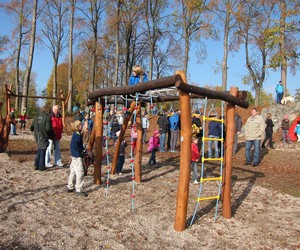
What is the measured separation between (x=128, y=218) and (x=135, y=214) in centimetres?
25

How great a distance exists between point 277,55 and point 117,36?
1399 centimetres

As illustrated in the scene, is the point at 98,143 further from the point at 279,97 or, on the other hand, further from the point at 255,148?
the point at 279,97

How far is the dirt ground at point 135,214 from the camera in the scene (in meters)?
4.55

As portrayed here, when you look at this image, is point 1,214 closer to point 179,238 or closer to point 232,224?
point 179,238

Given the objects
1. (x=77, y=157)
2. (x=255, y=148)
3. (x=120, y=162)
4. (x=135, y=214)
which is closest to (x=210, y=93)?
(x=135, y=214)

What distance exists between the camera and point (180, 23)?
1044 inches

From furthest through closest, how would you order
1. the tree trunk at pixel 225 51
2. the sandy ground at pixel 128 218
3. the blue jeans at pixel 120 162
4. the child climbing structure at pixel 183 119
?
the tree trunk at pixel 225 51 < the blue jeans at pixel 120 162 < the child climbing structure at pixel 183 119 < the sandy ground at pixel 128 218

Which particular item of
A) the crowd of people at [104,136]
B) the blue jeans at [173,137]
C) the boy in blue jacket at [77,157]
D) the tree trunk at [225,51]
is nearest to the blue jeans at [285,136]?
the crowd of people at [104,136]

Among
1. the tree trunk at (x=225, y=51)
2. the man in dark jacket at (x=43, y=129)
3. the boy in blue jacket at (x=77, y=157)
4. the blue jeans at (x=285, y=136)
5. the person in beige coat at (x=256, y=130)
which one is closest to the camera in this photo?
the boy in blue jacket at (x=77, y=157)

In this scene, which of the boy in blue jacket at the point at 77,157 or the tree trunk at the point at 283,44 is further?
the tree trunk at the point at 283,44

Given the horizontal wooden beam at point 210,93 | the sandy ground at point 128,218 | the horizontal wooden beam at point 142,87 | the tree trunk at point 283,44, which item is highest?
the tree trunk at point 283,44

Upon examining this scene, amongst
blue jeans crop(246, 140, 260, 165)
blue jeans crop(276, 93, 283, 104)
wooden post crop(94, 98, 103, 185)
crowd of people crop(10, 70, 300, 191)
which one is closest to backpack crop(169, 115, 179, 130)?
crowd of people crop(10, 70, 300, 191)

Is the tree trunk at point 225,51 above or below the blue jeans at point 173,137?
above

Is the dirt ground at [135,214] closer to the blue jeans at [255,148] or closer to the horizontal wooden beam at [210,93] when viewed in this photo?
the blue jeans at [255,148]
